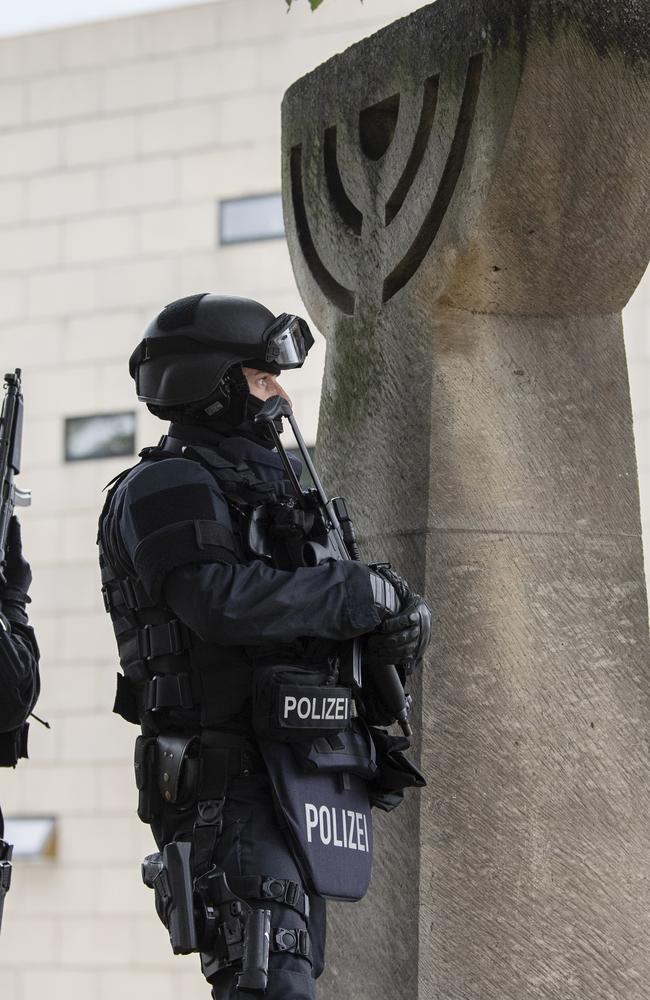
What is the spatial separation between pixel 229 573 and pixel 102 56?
572 inches

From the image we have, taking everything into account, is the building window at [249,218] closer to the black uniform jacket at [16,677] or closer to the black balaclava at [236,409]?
the black uniform jacket at [16,677]

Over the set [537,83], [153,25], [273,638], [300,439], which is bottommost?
[273,638]

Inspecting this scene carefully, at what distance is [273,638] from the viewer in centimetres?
342

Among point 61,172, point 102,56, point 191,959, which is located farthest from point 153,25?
point 191,959

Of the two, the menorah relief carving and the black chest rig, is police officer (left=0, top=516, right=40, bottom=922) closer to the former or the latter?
the black chest rig

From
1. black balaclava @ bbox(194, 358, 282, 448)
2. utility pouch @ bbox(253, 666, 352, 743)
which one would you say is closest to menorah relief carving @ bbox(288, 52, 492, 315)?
black balaclava @ bbox(194, 358, 282, 448)

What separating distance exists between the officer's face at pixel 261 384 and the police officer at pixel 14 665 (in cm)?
102

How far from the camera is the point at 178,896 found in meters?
3.37

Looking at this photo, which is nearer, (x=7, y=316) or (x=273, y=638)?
(x=273, y=638)

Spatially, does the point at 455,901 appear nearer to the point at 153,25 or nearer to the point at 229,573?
the point at 229,573

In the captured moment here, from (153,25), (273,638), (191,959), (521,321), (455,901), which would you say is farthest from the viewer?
(153,25)

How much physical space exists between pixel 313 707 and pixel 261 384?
29.2 inches

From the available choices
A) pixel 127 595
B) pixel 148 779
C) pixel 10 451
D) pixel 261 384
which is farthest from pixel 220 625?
pixel 10 451

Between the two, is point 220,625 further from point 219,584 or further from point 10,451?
point 10,451
